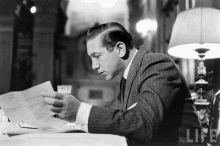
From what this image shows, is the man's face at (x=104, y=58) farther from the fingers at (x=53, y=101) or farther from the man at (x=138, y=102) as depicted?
the fingers at (x=53, y=101)

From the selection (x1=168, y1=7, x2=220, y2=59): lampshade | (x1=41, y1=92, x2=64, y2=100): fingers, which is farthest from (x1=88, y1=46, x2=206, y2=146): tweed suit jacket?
(x1=168, y1=7, x2=220, y2=59): lampshade

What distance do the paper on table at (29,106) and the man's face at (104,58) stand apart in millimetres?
415

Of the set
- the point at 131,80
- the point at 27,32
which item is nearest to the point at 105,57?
the point at 131,80

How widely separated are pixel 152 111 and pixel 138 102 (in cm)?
6

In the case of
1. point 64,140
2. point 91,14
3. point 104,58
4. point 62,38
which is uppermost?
point 91,14

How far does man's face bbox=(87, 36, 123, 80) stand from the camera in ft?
3.86

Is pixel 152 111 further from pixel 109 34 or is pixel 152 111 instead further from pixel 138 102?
pixel 109 34

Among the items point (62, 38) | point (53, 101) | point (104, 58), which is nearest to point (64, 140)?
point (53, 101)

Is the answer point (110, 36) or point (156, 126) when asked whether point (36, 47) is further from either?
point (156, 126)

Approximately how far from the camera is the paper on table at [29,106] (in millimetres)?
798

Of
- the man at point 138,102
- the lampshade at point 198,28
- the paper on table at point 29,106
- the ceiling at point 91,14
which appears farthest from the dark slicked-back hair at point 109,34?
the ceiling at point 91,14

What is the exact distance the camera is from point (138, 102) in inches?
33.8

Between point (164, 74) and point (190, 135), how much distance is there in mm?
249

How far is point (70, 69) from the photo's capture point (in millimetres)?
6977
